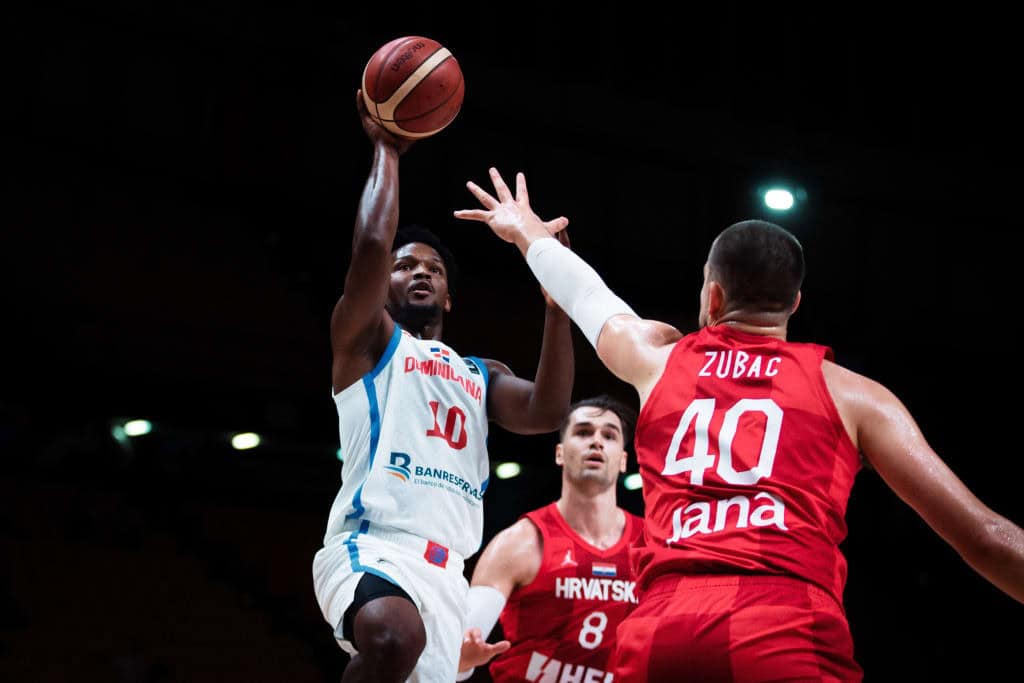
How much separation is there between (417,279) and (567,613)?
1.79m

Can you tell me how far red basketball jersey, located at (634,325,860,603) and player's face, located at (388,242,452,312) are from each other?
2.06 m

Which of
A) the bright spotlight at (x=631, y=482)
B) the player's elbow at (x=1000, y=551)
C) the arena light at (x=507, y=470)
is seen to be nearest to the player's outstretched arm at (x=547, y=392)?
the player's elbow at (x=1000, y=551)

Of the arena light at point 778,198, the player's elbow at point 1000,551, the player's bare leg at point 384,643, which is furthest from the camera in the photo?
the arena light at point 778,198

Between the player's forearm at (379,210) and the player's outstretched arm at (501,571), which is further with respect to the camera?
the player's outstretched arm at (501,571)

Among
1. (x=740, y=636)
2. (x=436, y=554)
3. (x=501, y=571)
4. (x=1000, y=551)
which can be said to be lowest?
(x=740, y=636)

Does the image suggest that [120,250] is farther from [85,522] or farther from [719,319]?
[719,319]

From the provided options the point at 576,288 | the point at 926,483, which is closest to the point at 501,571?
the point at 576,288

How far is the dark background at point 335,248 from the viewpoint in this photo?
9.55 meters

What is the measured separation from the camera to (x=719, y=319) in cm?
244

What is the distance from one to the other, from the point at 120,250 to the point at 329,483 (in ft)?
9.83

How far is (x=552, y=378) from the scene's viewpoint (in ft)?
13.0

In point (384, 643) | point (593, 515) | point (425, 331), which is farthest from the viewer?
point (593, 515)

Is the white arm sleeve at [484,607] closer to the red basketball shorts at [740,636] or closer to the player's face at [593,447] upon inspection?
the player's face at [593,447]

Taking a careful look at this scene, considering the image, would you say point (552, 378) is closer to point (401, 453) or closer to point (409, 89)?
point (401, 453)
